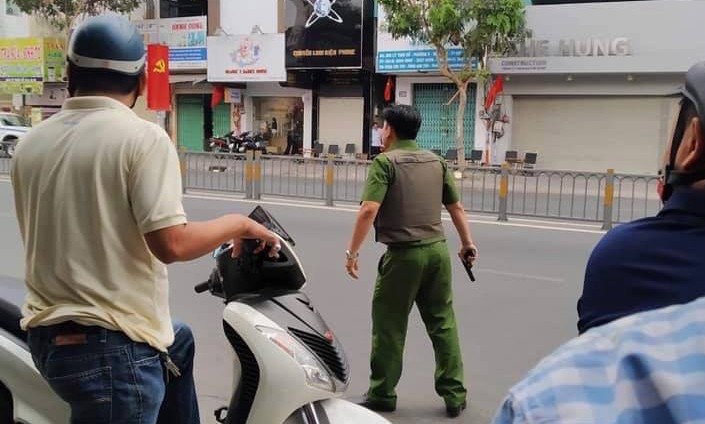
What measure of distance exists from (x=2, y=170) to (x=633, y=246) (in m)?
18.7

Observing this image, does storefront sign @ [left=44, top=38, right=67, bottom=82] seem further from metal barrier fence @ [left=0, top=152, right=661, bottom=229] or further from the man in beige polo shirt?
the man in beige polo shirt

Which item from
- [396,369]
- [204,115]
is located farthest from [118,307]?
[204,115]

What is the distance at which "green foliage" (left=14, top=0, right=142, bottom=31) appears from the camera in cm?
2586

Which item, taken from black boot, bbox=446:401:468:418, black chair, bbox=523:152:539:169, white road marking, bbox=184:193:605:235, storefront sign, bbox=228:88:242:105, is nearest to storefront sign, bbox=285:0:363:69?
storefront sign, bbox=228:88:242:105

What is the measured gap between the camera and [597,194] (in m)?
11.6

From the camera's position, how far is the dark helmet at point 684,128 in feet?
4.49

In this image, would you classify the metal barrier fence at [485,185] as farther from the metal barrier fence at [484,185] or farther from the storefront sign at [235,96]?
the storefront sign at [235,96]

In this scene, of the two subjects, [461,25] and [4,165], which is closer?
[4,165]

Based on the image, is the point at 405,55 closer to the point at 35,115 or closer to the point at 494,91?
the point at 494,91

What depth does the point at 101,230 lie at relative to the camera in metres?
1.95

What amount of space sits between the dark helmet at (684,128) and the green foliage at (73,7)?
87.5 feet

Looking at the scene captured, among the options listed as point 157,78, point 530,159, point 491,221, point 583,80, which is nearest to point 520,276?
point 491,221

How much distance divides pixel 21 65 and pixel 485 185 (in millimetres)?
23535

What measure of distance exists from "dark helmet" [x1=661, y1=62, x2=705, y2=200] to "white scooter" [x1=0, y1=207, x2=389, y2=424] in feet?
4.32
